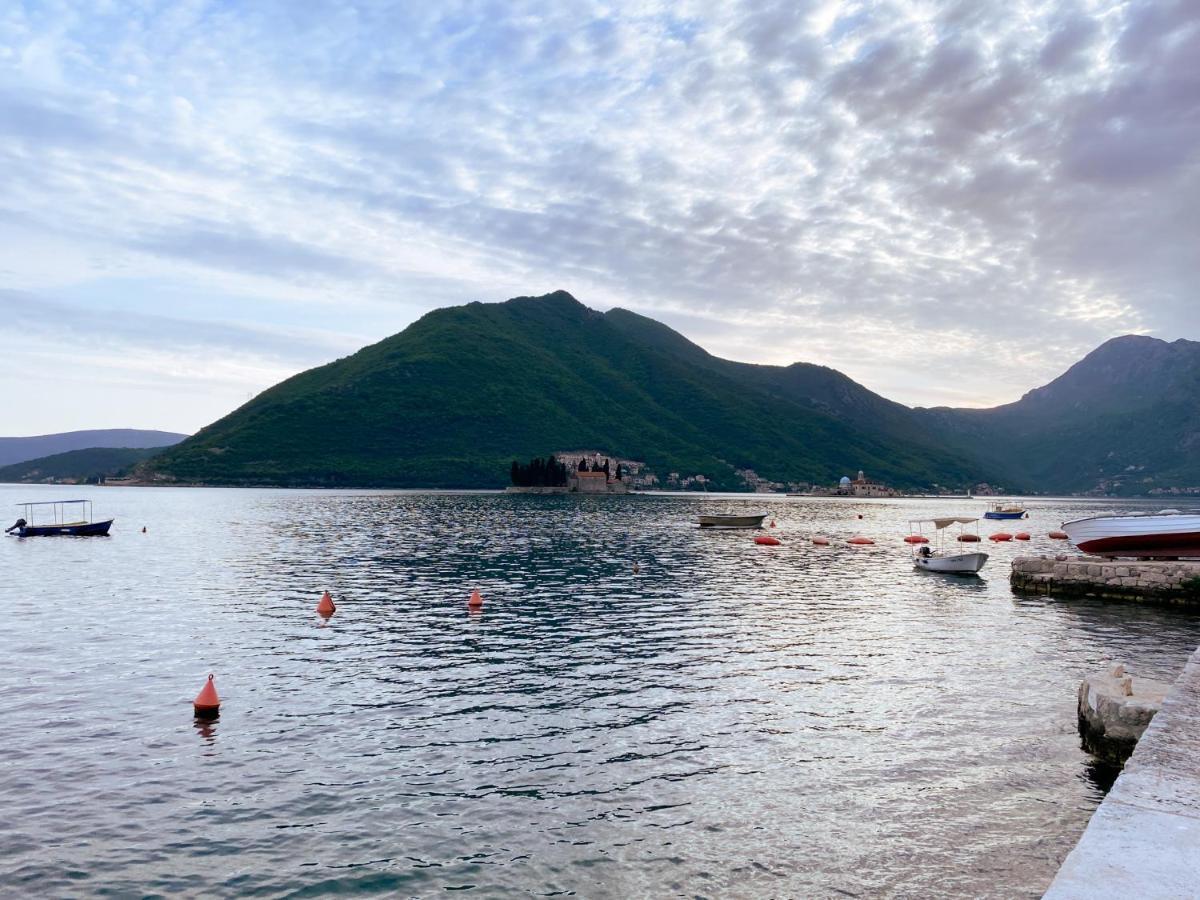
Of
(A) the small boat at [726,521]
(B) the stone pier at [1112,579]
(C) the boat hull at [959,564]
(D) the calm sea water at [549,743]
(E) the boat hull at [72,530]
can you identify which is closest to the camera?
(D) the calm sea water at [549,743]

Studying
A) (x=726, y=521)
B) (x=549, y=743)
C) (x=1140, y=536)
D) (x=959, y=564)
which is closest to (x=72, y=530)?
(x=726, y=521)

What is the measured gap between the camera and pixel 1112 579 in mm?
47875

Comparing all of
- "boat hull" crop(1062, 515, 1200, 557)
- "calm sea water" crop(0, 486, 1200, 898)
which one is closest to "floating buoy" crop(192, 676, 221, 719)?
"calm sea water" crop(0, 486, 1200, 898)

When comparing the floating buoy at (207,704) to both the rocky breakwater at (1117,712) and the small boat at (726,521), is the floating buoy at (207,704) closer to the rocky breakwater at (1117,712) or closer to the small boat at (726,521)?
the rocky breakwater at (1117,712)

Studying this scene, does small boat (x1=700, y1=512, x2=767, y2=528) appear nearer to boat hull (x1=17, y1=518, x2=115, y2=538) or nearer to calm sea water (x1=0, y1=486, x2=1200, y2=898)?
calm sea water (x1=0, y1=486, x2=1200, y2=898)

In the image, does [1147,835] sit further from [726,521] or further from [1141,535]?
[726,521]

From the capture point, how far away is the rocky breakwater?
1788cm

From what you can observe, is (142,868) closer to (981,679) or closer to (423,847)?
(423,847)

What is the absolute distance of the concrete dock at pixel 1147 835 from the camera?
7.36 metres

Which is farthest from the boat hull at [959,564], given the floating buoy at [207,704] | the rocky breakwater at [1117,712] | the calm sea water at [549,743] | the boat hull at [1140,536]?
the floating buoy at [207,704]

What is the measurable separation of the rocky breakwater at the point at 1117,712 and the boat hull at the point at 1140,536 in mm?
40786

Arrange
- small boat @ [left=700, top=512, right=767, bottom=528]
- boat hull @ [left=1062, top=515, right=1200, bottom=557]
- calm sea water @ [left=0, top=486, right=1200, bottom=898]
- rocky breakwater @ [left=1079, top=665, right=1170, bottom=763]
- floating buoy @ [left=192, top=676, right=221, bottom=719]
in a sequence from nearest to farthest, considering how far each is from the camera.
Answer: calm sea water @ [left=0, top=486, right=1200, bottom=898], rocky breakwater @ [left=1079, top=665, right=1170, bottom=763], floating buoy @ [left=192, top=676, right=221, bottom=719], boat hull @ [left=1062, top=515, right=1200, bottom=557], small boat @ [left=700, top=512, right=767, bottom=528]

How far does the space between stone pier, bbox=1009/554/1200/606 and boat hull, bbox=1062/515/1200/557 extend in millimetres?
3871

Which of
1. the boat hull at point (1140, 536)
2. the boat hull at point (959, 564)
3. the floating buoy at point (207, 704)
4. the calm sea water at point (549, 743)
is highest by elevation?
the boat hull at point (1140, 536)
